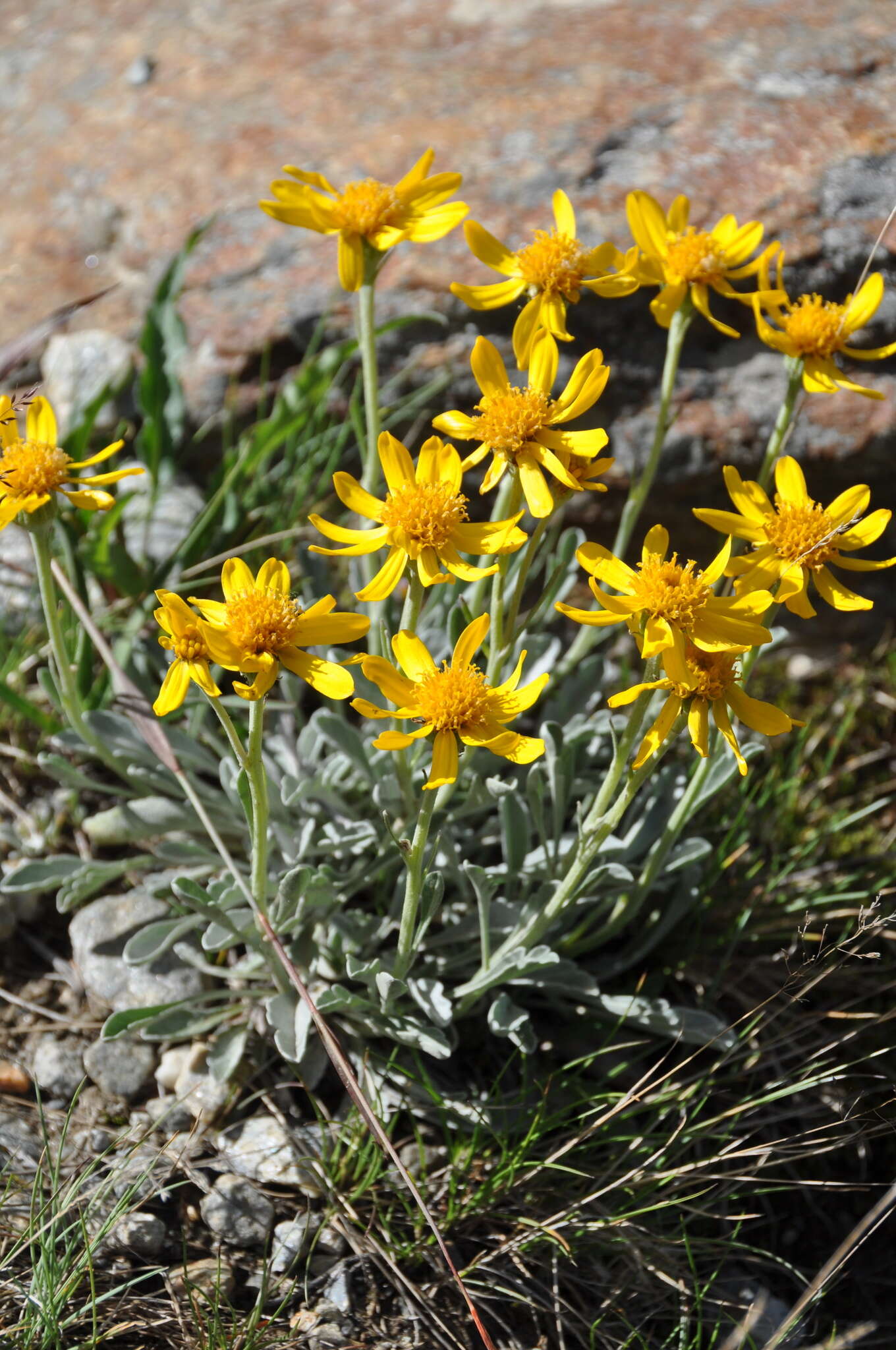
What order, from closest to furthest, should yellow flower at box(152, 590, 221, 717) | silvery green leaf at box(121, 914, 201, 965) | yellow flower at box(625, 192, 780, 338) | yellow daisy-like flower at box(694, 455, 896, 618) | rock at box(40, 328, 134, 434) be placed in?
yellow flower at box(152, 590, 221, 717) → yellow daisy-like flower at box(694, 455, 896, 618) → yellow flower at box(625, 192, 780, 338) → silvery green leaf at box(121, 914, 201, 965) → rock at box(40, 328, 134, 434)

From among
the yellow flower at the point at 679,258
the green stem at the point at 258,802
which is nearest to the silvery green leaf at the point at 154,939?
the green stem at the point at 258,802

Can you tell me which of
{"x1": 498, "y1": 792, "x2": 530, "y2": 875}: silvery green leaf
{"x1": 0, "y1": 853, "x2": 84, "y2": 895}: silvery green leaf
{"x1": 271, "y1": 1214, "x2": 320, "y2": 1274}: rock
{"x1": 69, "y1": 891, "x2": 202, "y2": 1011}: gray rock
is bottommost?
{"x1": 271, "y1": 1214, "x2": 320, "y2": 1274}: rock

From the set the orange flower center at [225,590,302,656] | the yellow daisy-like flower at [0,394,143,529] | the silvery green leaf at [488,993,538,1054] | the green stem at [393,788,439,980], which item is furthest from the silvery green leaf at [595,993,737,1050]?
the yellow daisy-like flower at [0,394,143,529]

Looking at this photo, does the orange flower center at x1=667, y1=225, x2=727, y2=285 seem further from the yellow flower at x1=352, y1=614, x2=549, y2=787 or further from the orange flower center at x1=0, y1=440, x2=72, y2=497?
the orange flower center at x1=0, y1=440, x2=72, y2=497

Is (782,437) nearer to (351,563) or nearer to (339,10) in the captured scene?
(351,563)

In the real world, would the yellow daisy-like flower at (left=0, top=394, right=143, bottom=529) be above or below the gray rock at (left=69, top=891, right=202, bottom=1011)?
above

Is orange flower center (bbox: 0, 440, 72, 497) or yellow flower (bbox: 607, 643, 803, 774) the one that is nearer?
yellow flower (bbox: 607, 643, 803, 774)
